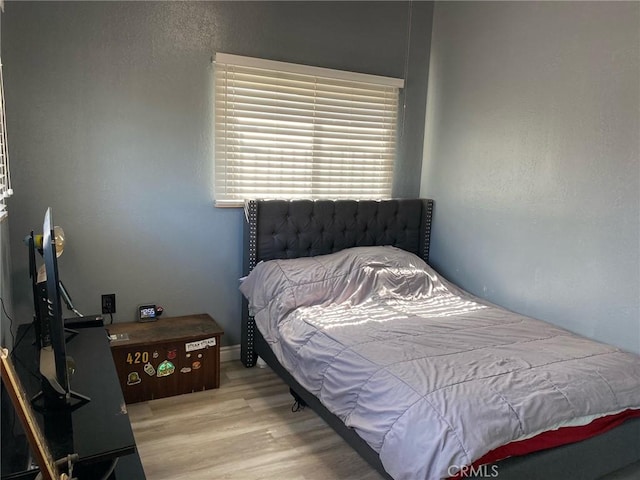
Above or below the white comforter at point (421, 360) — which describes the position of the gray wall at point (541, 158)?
above

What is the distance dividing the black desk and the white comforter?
901mm

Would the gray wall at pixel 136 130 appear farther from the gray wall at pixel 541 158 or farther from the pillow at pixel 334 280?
the gray wall at pixel 541 158

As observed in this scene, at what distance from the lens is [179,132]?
296cm

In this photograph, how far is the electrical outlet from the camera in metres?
2.89

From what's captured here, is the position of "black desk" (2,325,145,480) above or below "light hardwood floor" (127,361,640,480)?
above

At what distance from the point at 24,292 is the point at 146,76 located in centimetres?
143

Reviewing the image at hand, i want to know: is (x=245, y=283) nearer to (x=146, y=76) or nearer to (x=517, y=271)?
(x=146, y=76)

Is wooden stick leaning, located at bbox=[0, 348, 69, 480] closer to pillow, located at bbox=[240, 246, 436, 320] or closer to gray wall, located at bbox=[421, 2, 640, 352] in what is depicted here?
pillow, located at bbox=[240, 246, 436, 320]

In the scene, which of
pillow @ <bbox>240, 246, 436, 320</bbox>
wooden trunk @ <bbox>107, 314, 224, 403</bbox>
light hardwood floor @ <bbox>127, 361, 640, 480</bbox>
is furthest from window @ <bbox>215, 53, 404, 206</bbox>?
light hardwood floor @ <bbox>127, 361, 640, 480</bbox>

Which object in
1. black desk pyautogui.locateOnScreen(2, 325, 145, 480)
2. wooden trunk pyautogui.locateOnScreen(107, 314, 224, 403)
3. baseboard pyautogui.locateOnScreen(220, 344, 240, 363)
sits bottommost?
baseboard pyautogui.locateOnScreen(220, 344, 240, 363)

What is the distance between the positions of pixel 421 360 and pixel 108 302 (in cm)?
194

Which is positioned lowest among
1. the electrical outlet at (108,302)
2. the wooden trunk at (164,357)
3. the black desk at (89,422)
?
the wooden trunk at (164,357)

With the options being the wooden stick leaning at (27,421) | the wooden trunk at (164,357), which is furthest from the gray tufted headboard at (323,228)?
the wooden stick leaning at (27,421)

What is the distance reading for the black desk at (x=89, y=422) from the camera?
4.26ft
